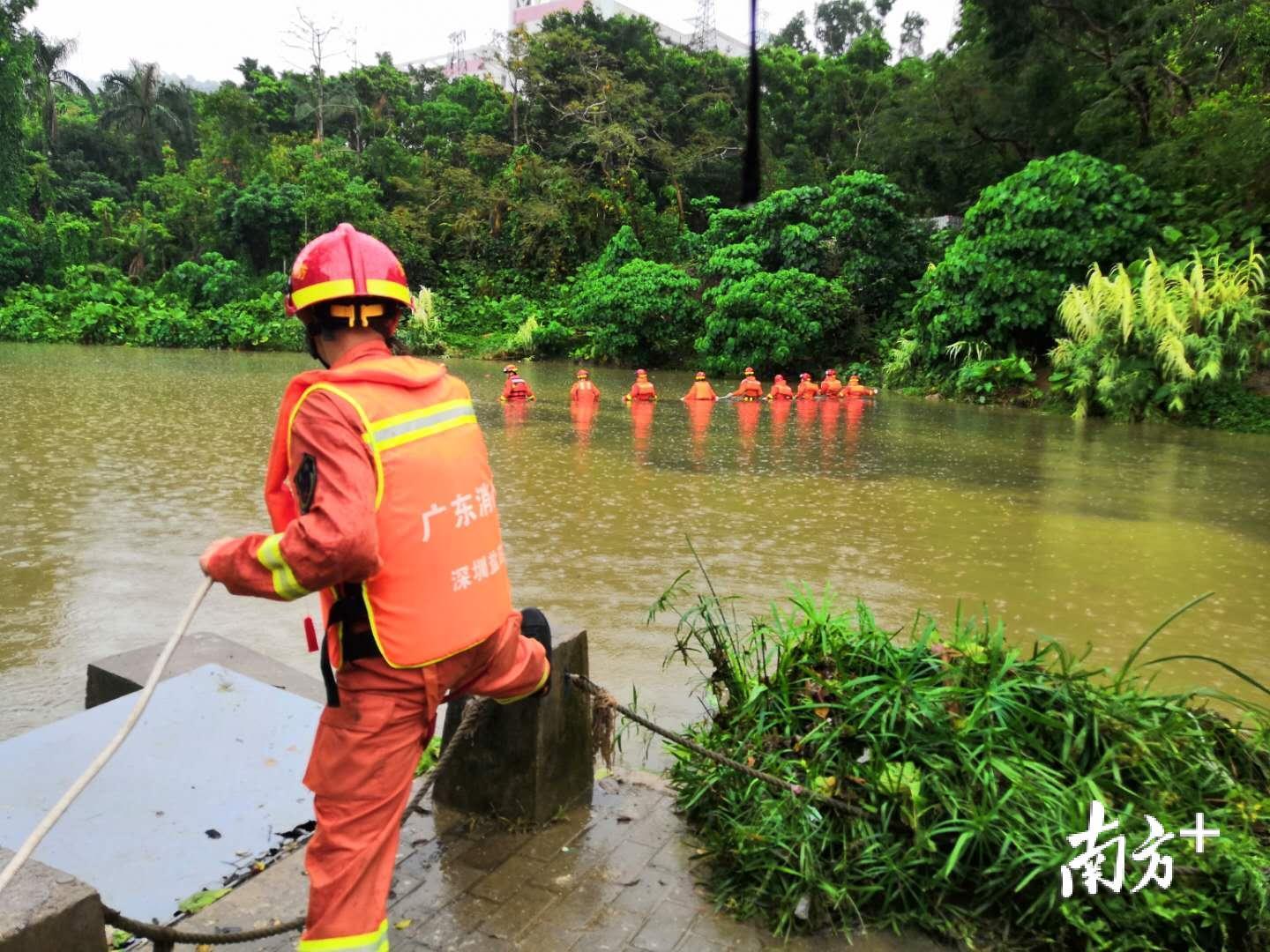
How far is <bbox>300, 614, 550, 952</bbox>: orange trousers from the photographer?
195cm

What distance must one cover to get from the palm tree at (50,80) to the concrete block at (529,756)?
1868 inches

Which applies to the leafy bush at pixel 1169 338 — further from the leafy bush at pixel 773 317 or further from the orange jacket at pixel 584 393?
the orange jacket at pixel 584 393

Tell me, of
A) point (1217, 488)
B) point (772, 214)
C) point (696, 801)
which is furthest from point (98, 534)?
point (772, 214)

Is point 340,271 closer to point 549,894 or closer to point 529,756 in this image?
point 529,756

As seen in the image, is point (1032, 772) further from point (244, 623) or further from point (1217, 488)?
point (1217, 488)

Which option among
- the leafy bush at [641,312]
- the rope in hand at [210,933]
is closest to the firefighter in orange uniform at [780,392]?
the leafy bush at [641,312]

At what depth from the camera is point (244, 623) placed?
5059mm

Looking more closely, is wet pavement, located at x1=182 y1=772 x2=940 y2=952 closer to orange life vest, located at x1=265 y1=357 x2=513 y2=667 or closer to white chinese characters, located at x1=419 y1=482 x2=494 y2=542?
orange life vest, located at x1=265 y1=357 x2=513 y2=667

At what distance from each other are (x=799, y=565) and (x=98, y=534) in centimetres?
480

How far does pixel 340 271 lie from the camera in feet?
6.88

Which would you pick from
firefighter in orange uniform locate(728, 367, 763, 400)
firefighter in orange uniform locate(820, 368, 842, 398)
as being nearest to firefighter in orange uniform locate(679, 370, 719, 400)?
firefighter in orange uniform locate(728, 367, 763, 400)

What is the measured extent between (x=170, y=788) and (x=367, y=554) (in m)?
1.48

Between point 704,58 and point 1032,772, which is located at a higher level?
point 704,58

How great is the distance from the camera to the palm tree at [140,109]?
45344mm
